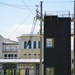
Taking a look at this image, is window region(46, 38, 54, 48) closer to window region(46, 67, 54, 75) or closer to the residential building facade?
window region(46, 67, 54, 75)

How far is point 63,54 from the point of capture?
25.6 meters

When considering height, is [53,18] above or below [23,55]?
above

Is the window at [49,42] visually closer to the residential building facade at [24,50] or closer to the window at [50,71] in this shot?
the window at [50,71]

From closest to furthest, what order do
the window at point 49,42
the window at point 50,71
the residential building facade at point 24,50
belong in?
the window at point 50,71 → the window at point 49,42 → the residential building facade at point 24,50

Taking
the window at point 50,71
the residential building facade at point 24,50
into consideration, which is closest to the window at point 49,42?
the window at point 50,71

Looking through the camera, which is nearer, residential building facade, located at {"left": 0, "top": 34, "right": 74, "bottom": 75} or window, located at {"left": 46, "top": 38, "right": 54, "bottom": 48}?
window, located at {"left": 46, "top": 38, "right": 54, "bottom": 48}

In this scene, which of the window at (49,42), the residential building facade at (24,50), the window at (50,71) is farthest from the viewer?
the residential building facade at (24,50)

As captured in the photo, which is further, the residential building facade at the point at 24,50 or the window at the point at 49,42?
the residential building facade at the point at 24,50

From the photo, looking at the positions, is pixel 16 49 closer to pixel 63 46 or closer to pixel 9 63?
pixel 9 63

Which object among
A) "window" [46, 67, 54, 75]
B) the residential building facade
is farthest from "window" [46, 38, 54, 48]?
the residential building facade

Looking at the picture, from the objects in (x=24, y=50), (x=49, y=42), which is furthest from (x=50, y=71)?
(x=24, y=50)

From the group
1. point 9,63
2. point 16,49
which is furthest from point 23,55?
point 9,63

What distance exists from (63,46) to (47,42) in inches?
57.8

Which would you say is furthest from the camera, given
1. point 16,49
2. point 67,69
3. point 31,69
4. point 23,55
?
point 16,49
